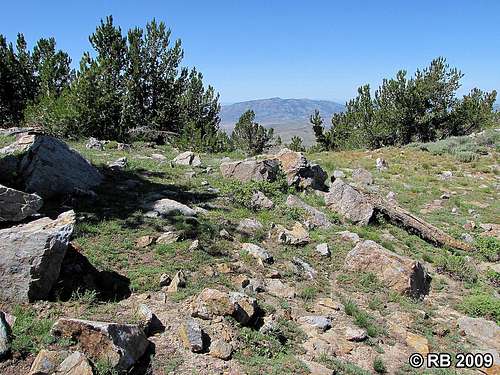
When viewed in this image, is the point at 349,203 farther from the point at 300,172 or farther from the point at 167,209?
the point at 167,209

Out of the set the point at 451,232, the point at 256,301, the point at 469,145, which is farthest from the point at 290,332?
the point at 469,145

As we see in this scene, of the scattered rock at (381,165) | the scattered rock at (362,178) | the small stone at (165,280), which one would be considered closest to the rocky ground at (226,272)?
the small stone at (165,280)

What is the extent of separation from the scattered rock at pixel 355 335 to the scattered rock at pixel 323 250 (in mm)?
2903

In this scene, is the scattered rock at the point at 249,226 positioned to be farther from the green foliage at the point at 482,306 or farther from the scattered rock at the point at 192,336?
the green foliage at the point at 482,306

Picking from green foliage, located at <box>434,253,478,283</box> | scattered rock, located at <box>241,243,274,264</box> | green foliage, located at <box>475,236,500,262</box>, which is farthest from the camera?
green foliage, located at <box>475,236,500,262</box>

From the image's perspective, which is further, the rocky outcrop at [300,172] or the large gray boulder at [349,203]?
the rocky outcrop at [300,172]

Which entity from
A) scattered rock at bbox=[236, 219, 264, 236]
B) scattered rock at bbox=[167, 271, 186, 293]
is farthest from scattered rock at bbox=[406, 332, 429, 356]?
scattered rock at bbox=[236, 219, 264, 236]

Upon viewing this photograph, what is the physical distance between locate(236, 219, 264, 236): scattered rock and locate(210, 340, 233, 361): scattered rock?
4.32 meters

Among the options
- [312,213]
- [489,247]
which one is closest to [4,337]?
[312,213]

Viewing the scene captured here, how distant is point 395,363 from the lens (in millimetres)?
6145

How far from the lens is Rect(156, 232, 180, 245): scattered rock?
8.40 m

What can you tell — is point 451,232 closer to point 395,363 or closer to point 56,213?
point 395,363

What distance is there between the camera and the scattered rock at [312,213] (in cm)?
1124

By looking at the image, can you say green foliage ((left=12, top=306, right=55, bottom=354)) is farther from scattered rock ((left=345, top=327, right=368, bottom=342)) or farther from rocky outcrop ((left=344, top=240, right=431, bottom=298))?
rocky outcrop ((left=344, top=240, right=431, bottom=298))
